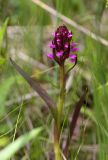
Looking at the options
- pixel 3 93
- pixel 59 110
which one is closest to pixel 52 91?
pixel 3 93

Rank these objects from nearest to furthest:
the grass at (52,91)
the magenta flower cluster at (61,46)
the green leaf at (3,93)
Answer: the magenta flower cluster at (61,46), the grass at (52,91), the green leaf at (3,93)

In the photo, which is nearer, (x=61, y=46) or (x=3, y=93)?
(x=61, y=46)

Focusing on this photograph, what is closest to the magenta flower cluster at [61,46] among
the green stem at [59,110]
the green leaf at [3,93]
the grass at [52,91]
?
the green stem at [59,110]

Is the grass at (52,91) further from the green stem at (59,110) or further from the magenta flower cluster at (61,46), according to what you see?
the magenta flower cluster at (61,46)

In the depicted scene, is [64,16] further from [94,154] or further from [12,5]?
[12,5]

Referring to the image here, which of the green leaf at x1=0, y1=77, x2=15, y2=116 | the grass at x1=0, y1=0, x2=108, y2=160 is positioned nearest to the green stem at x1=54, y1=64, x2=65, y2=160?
the grass at x1=0, y1=0, x2=108, y2=160

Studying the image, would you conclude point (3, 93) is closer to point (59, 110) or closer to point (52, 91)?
point (59, 110)

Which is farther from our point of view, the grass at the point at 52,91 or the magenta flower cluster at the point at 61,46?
the grass at the point at 52,91

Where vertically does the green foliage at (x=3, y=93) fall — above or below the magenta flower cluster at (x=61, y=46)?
below

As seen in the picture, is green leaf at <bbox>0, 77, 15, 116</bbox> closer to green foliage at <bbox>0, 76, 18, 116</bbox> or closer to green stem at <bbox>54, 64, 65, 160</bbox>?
green foliage at <bbox>0, 76, 18, 116</bbox>
